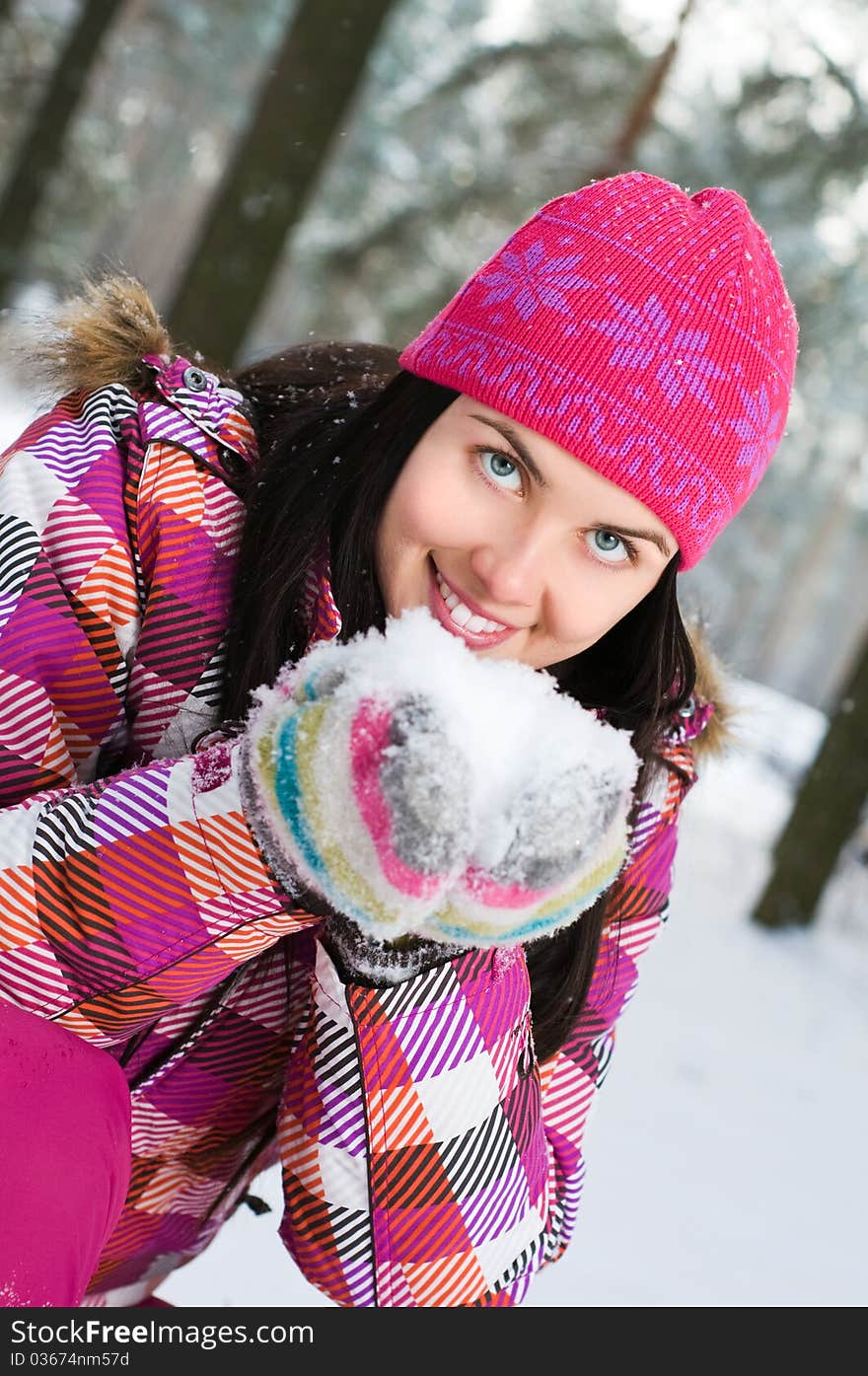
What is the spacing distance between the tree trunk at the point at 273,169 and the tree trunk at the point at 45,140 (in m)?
3.59

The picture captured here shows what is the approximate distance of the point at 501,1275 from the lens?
5.52ft

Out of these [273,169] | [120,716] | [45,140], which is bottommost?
[45,140]

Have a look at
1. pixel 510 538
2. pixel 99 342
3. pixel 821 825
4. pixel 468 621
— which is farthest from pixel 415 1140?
pixel 821 825

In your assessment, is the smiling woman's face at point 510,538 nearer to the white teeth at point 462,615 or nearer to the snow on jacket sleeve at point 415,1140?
the white teeth at point 462,615

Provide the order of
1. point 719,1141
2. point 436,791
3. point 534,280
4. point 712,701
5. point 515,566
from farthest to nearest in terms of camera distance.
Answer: point 719,1141
point 712,701
point 534,280
point 515,566
point 436,791

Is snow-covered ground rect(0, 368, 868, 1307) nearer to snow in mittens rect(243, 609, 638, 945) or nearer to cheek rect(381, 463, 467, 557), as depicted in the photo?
cheek rect(381, 463, 467, 557)

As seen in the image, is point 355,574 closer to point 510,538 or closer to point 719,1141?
point 510,538

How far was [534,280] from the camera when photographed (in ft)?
5.55

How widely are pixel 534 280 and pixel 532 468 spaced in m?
0.29

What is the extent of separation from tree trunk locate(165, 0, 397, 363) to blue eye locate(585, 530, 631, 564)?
4.25m

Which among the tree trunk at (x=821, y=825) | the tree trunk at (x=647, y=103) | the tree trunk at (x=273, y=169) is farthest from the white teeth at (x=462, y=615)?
the tree trunk at (x=647, y=103)

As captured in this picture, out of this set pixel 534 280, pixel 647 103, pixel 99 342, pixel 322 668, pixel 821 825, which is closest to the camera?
pixel 322 668

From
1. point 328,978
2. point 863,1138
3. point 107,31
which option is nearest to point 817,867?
point 863,1138

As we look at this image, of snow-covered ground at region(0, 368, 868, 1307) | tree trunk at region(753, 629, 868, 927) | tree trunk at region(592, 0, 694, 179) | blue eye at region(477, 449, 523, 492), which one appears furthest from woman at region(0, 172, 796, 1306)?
tree trunk at region(592, 0, 694, 179)
